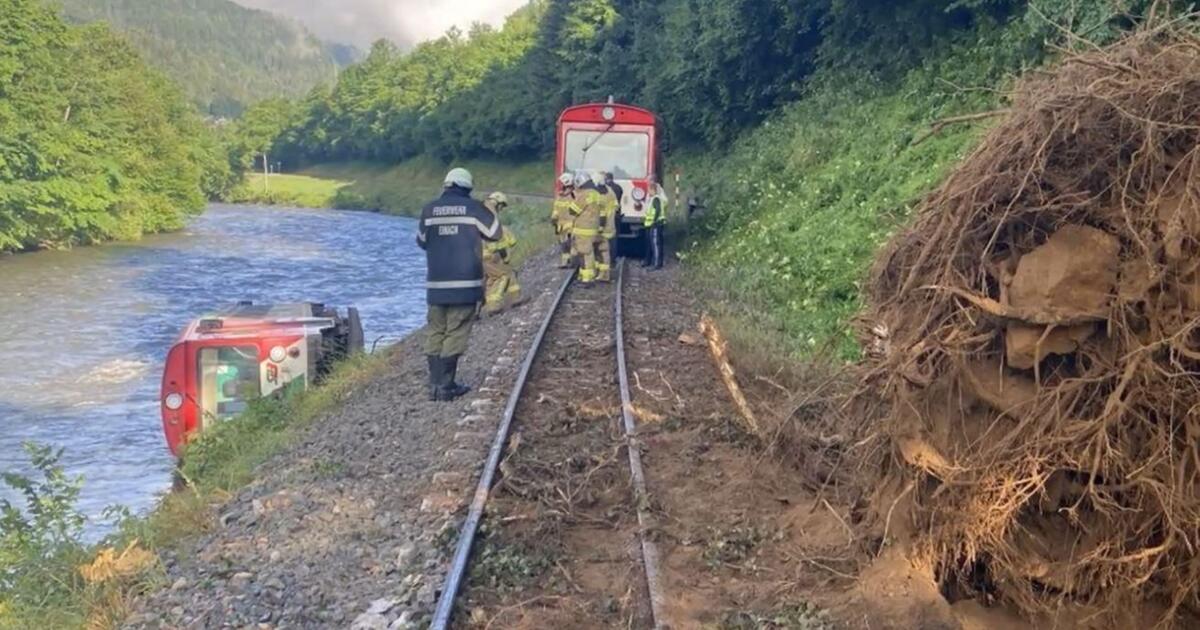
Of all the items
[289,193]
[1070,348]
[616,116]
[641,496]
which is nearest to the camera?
[1070,348]

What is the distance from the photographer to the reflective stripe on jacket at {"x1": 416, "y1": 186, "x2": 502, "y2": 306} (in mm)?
10023

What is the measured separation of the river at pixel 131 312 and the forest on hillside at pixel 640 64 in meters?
10.3

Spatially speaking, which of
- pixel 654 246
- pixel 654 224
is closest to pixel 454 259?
pixel 654 224

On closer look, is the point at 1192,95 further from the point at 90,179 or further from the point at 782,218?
the point at 90,179

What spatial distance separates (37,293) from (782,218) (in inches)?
750

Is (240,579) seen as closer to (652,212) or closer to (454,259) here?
(454,259)

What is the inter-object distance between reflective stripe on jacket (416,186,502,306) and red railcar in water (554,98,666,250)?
1017cm

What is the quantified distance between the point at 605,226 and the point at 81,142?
105ft

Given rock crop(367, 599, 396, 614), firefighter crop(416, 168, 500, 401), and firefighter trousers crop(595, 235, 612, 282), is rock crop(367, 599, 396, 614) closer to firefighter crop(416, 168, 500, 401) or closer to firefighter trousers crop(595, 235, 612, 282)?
firefighter crop(416, 168, 500, 401)

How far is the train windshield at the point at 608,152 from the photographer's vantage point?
20328mm

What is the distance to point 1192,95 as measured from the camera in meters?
4.50

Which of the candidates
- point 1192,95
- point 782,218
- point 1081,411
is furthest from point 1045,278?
point 782,218

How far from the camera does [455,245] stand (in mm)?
10031

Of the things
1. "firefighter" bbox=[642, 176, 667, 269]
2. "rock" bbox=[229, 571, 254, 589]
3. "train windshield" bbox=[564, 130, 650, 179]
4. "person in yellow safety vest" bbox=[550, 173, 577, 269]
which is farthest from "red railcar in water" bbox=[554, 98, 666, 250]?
"rock" bbox=[229, 571, 254, 589]
